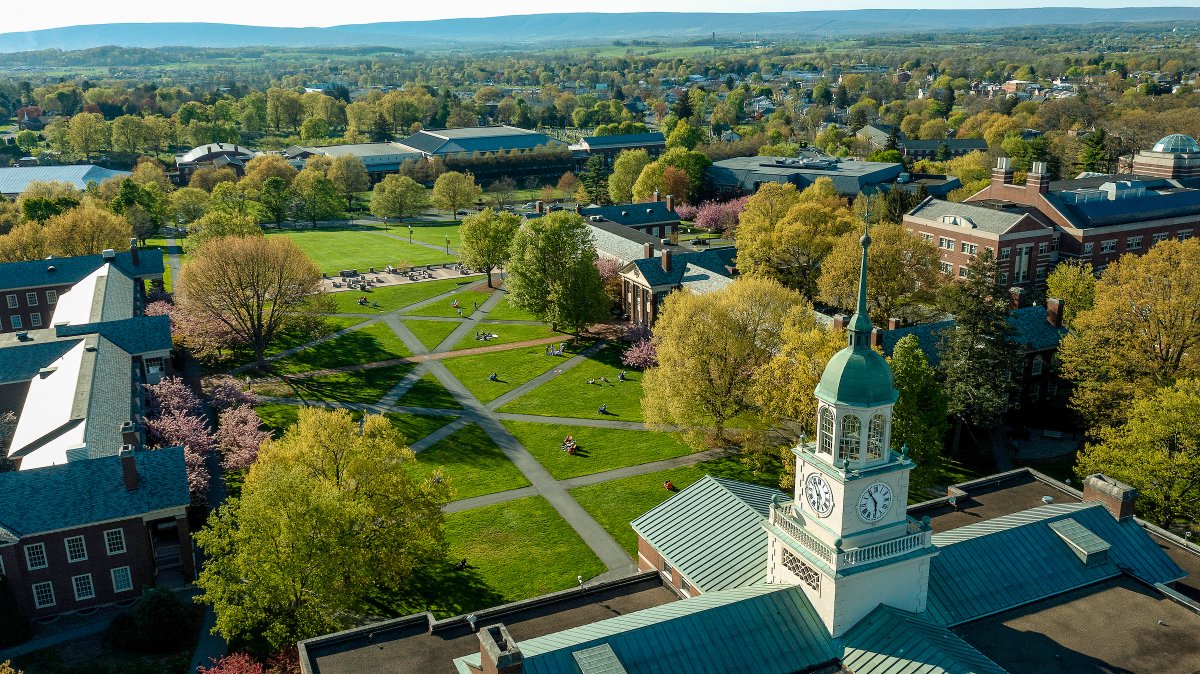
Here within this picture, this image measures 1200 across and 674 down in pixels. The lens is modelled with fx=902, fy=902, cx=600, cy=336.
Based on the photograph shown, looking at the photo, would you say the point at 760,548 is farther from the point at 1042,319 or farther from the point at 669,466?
the point at 1042,319

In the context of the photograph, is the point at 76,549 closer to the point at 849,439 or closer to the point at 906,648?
the point at 849,439

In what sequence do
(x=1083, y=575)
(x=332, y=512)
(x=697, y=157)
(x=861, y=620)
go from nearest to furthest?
(x=861, y=620)
(x=1083, y=575)
(x=332, y=512)
(x=697, y=157)

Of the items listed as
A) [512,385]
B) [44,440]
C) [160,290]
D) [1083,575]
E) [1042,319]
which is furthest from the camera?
[160,290]

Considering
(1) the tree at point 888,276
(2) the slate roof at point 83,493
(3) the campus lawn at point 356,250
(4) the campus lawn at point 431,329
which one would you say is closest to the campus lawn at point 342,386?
(4) the campus lawn at point 431,329

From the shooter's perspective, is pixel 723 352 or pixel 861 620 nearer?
pixel 861 620

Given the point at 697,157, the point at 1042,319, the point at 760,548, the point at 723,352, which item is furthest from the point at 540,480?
the point at 697,157

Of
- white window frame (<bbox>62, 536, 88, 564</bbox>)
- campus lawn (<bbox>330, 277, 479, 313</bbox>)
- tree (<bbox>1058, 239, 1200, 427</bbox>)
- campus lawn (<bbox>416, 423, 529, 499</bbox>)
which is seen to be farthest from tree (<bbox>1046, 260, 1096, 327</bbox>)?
white window frame (<bbox>62, 536, 88, 564</bbox>)

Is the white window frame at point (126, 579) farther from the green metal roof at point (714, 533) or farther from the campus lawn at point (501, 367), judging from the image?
the campus lawn at point (501, 367)
